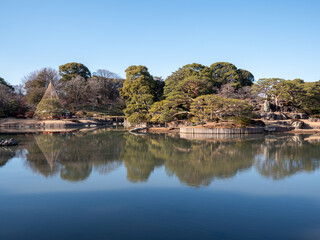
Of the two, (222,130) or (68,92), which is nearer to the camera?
(222,130)

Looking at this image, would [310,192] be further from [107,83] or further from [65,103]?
[107,83]

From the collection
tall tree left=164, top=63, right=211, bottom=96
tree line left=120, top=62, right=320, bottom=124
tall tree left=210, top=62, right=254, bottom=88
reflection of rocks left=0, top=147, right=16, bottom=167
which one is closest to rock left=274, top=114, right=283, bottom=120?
tree line left=120, top=62, right=320, bottom=124

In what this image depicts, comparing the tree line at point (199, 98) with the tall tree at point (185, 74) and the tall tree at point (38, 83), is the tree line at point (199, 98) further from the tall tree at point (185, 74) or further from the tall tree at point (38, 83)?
the tall tree at point (38, 83)

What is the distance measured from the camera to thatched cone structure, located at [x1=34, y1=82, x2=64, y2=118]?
4391 centimetres

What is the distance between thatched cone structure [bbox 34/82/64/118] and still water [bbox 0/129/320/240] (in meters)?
32.8

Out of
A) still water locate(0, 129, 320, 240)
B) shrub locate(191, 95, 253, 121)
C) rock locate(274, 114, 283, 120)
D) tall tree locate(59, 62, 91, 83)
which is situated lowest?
still water locate(0, 129, 320, 240)

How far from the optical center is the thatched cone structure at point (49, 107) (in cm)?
4391

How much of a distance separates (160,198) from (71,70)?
5982 cm

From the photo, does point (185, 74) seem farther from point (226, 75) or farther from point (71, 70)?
point (71, 70)

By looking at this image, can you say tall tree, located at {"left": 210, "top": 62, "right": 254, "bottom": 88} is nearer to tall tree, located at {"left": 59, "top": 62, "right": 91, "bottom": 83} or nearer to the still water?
tall tree, located at {"left": 59, "top": 62, "right": 91, "bottom": 83}

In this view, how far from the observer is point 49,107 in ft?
144

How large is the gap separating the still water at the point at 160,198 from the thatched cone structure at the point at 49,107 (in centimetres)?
3280

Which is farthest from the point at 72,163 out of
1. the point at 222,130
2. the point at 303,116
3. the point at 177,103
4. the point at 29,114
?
the point at 29,114

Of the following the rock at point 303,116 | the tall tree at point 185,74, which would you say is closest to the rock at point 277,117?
the rock at point 303,116
